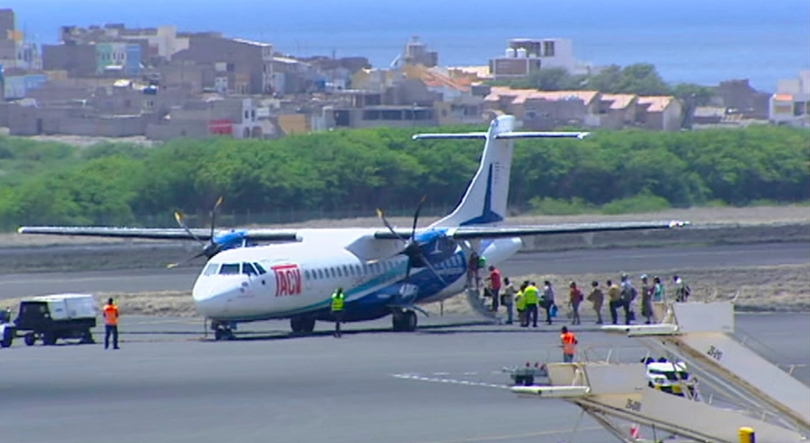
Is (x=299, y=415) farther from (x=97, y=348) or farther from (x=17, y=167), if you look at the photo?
(x=17, y=167)

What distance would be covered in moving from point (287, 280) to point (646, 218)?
34234mm

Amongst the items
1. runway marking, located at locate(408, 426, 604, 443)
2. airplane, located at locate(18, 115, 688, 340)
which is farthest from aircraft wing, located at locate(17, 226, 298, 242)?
runway marking, located at locate(408, 426, 604, 443)

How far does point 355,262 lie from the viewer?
35625 millimetres

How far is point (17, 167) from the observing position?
77.5 m

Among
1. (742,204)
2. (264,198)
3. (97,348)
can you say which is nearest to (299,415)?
(97,348)

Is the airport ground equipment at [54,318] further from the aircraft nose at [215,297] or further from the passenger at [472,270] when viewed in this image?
the passenger at [472,270]

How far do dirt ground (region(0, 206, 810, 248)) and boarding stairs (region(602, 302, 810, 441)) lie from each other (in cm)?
3996

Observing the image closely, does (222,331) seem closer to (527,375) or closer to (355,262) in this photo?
(355,262)

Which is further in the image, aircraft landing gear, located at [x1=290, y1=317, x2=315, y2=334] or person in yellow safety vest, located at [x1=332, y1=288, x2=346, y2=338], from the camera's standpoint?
aircraft landing gear, located at [x1=290, y1=317, x2=315, y2=334]

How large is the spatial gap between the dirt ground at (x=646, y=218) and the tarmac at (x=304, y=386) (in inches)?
890

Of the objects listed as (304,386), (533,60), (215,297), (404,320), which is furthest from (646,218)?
(533,60)

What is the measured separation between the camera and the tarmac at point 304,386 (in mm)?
21953

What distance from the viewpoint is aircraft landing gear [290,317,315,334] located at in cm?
3503

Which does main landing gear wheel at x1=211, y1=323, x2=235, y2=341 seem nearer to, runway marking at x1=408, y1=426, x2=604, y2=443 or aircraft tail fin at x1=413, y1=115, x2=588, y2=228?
aircraft tail fin at x1=413, y1=115, x2=588, y2=228
